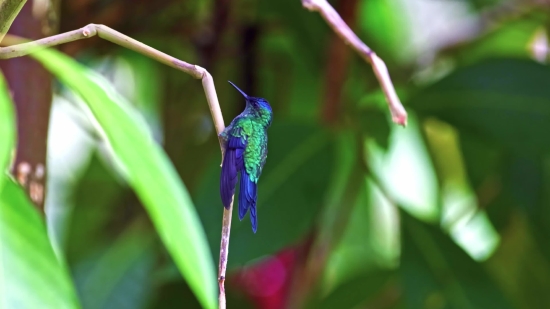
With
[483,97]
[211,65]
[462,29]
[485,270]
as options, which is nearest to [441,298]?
[485,270]

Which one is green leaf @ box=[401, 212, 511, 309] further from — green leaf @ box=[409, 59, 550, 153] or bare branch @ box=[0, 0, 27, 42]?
bare branch @ box=[0, 0, 27, 42]

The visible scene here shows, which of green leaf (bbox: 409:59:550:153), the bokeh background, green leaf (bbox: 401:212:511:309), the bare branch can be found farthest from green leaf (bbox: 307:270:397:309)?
the bare branch

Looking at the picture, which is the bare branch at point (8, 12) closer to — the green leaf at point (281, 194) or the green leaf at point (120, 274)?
the green leaf at point (281, 194)

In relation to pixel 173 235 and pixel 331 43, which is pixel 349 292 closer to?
pixel 331 43

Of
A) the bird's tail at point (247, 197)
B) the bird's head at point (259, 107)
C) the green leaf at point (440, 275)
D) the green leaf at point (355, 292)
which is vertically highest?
the bird's head at point (259, 107)

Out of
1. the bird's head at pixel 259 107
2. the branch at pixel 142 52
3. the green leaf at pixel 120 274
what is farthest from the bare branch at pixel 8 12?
the green leaf at pixel 120 274

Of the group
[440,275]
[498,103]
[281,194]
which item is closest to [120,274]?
[281,194]
